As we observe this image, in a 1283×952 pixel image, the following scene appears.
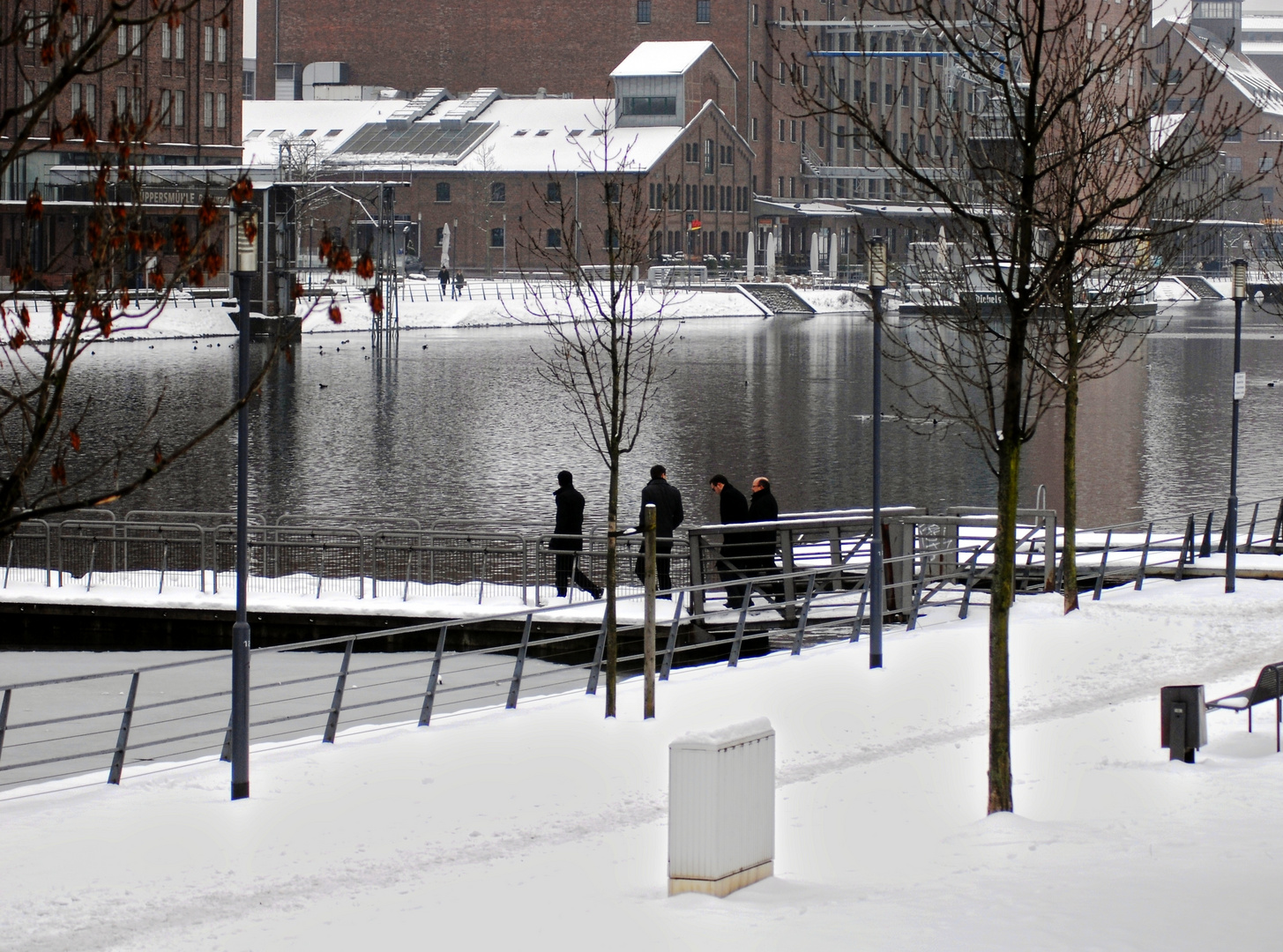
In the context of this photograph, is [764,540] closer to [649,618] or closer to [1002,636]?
[649,618]

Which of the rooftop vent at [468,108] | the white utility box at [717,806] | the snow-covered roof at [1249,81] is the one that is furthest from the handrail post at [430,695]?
the snow-covered roof at [1249,81]

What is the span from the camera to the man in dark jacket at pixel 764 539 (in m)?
18.9

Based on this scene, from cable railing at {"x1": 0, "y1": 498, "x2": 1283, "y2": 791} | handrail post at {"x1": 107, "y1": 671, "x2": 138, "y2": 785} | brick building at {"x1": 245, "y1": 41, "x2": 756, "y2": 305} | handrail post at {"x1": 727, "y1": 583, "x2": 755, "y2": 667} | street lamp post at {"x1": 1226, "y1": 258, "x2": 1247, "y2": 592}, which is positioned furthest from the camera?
brick building at {"x1": 245, "y1": 41, "x2": 756, "y2": 305}

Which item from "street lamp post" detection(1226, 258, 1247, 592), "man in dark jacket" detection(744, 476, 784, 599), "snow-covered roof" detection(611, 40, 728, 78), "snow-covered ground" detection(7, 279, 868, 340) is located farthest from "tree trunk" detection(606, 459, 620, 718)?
"snow-covered roof" detection(611, 40, 728, 78)

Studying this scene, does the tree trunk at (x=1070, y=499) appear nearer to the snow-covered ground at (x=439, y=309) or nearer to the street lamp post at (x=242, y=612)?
the street lamp post at (x=242, y=612)

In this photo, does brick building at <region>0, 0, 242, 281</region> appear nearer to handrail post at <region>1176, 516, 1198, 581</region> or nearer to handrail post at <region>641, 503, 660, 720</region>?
handrail post at <region>1176, 516, 1198, 581</region>

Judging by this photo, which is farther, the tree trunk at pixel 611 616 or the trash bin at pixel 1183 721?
the tree trunk at pixel 611 616

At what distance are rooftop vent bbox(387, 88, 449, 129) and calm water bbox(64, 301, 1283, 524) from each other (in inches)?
1822

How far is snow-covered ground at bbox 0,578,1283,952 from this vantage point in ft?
27.2

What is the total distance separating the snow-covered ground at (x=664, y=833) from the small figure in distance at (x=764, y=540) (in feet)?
9.67

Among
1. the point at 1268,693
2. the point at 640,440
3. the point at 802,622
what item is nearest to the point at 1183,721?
the point at 1268,693

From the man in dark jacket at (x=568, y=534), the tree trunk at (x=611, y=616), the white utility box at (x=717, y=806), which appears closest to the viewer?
the white utility box at (x=717, y=806)

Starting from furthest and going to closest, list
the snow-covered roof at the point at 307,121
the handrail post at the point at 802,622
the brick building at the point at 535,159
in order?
the snow-covered roof at the point at 307,121, the brick building at the point at 535,159, the handrail post at the point at 802,622

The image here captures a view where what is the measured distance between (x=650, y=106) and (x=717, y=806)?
99.6 meters
